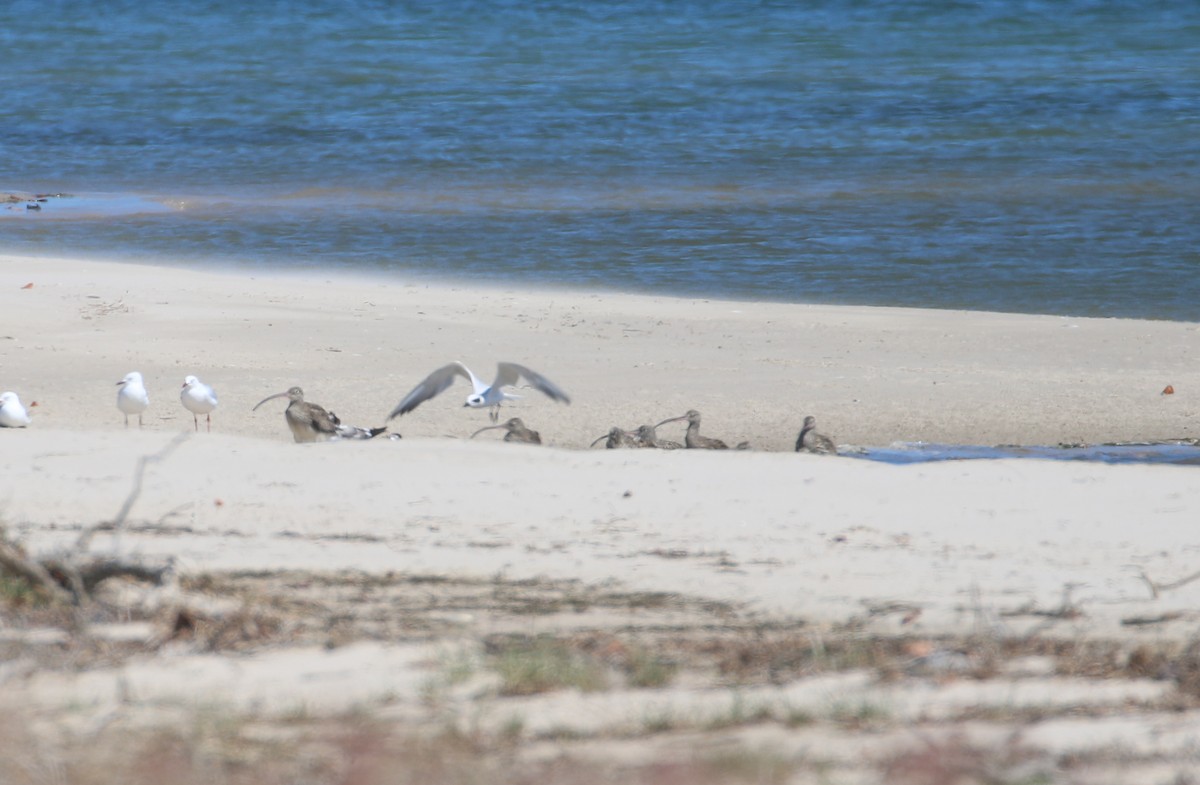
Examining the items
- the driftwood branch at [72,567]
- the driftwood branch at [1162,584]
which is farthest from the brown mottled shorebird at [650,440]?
the driftwood branch at [72,567]

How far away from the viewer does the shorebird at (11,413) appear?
31.1 feet

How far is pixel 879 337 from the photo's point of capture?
44.2 ft

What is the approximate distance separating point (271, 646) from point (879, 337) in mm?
8978

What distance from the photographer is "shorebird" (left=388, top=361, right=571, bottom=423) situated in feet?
32.1

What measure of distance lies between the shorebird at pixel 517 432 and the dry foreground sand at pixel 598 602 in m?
0.35

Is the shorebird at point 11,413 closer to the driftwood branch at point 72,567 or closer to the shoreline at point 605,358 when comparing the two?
the shoreline at point 605,358

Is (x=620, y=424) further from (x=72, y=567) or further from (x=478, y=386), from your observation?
(x=72, y=567)

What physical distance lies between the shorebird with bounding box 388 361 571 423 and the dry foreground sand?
32 cm

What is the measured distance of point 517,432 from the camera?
982cm

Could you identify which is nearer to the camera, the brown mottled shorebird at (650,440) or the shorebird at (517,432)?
the brown mottled shorebird at (650,440)

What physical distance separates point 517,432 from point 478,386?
48 cm

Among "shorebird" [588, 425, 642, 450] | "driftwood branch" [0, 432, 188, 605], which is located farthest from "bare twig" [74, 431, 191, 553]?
"shorebird" [588, 425, 642, 450]

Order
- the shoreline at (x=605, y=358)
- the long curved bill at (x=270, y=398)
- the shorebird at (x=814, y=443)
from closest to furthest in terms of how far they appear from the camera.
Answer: the shorebird at (x=814, y=443) < the long curved bill at (x=270, y=398) < the shoreline at (x=605, y=358)

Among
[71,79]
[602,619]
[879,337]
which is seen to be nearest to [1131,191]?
[879,337]
